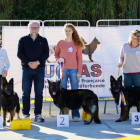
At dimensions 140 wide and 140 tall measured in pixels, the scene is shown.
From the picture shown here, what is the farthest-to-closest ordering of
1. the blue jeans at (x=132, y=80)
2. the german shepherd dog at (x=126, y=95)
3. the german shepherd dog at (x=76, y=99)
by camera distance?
the blue jeans at (x=132, y=80)
the german shepherd dog at (x=126, y=95)
the german shepherd dog at (x=76, y=99)

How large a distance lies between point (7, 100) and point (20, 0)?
23.5 ft

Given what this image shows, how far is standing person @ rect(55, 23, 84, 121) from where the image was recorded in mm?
4355

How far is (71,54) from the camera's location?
4.36 metres

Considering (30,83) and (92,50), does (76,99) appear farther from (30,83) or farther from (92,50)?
(92,50)

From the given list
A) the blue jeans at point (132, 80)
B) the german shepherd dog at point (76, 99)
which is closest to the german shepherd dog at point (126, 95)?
the blue jeans at point (132, 80)

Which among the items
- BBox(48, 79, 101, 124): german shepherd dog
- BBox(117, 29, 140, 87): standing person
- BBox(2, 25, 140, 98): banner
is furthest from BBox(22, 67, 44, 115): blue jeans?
BBox(117, 29, 140, 87): standing person

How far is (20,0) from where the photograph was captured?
10.1 m

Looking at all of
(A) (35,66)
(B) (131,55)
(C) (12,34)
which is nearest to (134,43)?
(B) (131,55)

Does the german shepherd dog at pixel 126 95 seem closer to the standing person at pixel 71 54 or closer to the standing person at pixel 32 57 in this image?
the standing person at pixel 71 54

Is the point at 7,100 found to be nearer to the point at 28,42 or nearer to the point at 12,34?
the point at 28,42

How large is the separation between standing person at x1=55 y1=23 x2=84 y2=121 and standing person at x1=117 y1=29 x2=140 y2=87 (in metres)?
0.80

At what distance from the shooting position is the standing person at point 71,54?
14.3ft

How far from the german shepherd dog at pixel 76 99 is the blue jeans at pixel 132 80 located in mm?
791

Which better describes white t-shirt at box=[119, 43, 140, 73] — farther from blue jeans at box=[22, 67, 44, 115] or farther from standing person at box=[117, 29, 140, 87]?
blue jeans at box=[22, 67, 44, 115]
